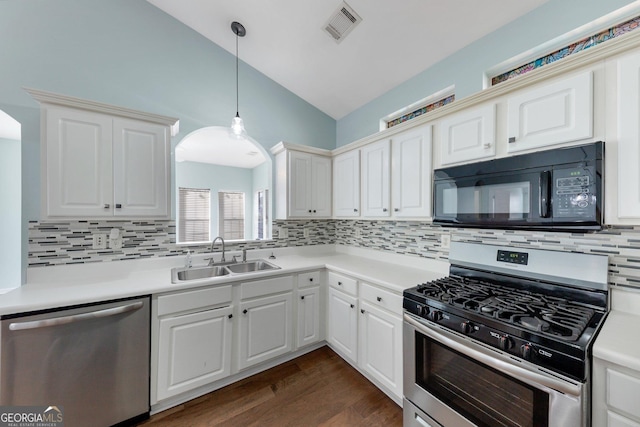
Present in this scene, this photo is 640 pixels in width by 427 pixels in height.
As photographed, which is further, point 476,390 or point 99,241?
point 99,241

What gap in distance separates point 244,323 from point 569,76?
2.62 metres

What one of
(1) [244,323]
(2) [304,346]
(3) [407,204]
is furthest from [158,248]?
(3) [407,204]

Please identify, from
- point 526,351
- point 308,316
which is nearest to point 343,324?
point 308,316

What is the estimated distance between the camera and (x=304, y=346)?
7.76 ft

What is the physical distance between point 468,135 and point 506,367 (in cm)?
134

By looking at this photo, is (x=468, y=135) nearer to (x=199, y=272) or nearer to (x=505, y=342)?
(x=505, y=342)

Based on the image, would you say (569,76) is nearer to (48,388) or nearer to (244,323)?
(244,323)

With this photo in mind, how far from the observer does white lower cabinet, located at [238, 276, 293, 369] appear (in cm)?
202

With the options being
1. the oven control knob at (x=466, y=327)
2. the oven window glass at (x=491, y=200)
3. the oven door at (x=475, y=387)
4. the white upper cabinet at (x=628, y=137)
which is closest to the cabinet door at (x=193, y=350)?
the oven door at (x=475, y=387)

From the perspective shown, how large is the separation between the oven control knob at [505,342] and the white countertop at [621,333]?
0.26m

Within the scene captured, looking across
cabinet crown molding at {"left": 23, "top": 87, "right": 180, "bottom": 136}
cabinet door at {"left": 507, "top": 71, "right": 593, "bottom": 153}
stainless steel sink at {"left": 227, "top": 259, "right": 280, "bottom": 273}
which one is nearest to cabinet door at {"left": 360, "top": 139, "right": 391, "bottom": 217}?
cabinet door at {"left": 507, "top": 71, "right": 593, "bottom": 153}

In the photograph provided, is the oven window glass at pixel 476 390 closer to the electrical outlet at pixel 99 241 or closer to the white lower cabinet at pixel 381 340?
the white lower cabinet at pixel 381 340

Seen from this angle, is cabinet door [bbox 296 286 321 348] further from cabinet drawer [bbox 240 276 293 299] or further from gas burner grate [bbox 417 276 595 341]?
gas burner grate [bbox 417 276 595 341]

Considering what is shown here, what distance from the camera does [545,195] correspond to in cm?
127
